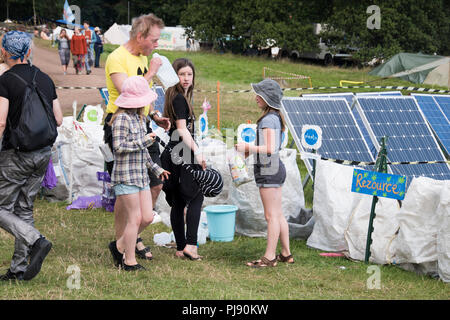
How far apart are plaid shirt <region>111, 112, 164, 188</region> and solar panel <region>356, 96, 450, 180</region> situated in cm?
394

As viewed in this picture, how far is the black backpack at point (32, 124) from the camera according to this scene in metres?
4.54

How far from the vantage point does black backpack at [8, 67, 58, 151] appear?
4535mm

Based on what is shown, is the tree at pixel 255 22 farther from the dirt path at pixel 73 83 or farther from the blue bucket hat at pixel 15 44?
the blue bucket hat at pixel 15 44

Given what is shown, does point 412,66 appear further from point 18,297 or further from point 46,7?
point 46,7

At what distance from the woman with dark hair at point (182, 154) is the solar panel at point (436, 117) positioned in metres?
4.59

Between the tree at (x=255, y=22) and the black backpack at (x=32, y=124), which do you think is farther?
the tree at (x=255, y=22)

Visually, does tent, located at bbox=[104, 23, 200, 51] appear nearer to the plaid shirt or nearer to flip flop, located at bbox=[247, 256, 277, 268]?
flip flop, located at bbox=[247, 256, 277, 268]

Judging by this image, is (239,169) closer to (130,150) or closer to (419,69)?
(130,150)

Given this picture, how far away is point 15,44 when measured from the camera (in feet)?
15.1

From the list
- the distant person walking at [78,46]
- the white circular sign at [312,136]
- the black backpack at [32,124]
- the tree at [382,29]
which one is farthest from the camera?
the tree at [382,29]

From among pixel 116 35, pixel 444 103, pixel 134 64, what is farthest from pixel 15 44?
pixel 116 35

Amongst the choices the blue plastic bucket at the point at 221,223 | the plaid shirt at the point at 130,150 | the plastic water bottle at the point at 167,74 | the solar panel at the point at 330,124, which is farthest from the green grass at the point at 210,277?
the solar panel at the point at 330,124

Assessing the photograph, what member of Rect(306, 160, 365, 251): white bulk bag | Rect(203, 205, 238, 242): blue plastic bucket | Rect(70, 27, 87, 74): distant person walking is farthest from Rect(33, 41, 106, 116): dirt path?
Rect(306, 160, 365, 251): white bulk bag

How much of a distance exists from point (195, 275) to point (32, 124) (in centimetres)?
176
